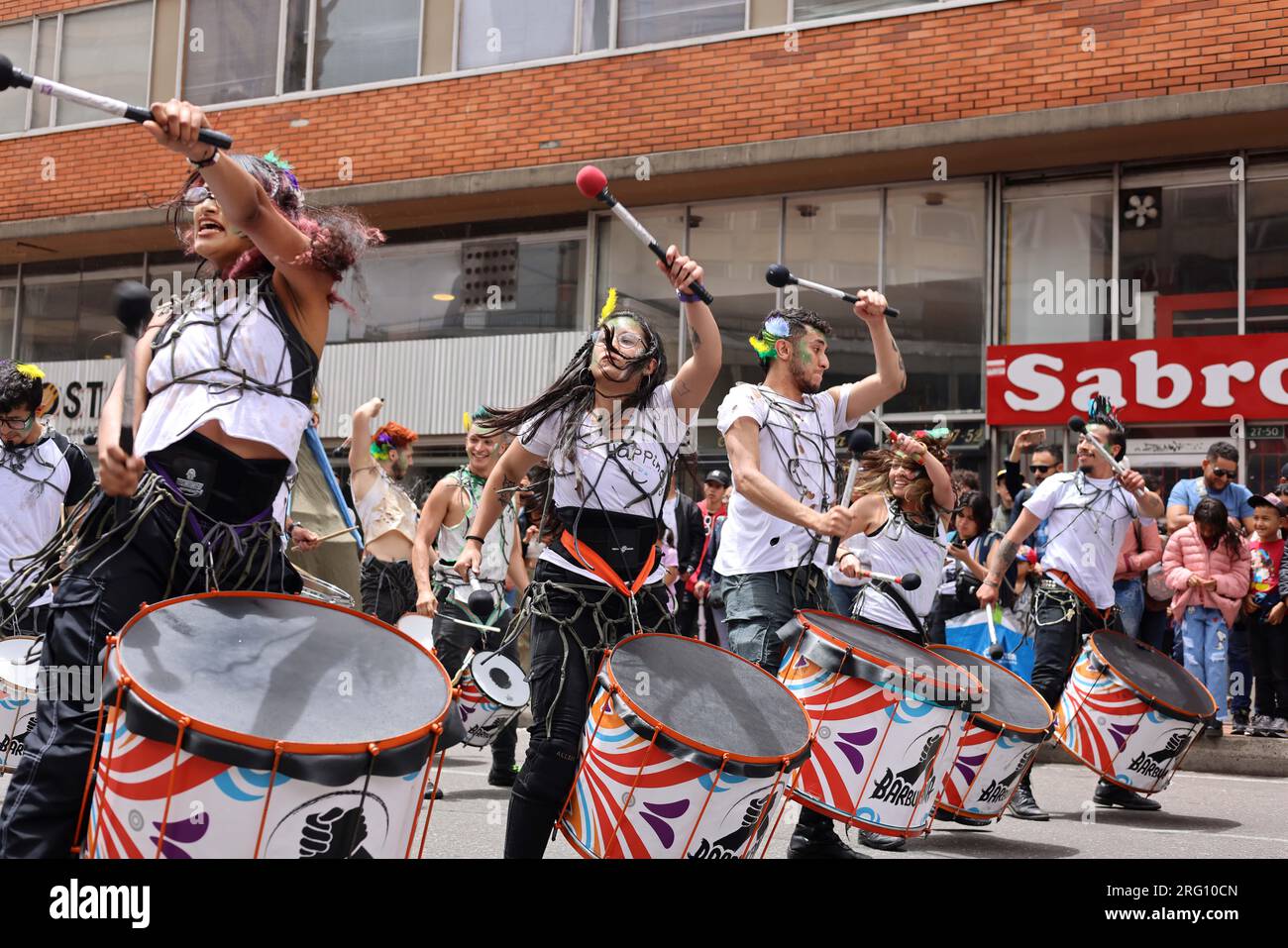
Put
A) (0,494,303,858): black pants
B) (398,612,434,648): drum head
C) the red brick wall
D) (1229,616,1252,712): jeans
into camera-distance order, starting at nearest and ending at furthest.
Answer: (0,494,303,858): black pants → (398,612,434,648): drum head → (1229,616,1252,712): jeans → the red brick wall

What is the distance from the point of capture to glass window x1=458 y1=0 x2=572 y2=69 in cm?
1630

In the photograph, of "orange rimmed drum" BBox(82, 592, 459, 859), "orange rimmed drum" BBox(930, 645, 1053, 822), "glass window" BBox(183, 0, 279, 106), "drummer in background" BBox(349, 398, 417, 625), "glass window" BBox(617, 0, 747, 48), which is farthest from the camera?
"glass window" BBox(183, 0, 279, 106)

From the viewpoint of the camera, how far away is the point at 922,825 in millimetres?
5391

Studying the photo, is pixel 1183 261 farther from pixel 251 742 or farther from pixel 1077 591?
pixel 251 742

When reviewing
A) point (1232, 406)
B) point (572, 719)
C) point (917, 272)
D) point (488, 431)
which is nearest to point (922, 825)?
point (572, 719)

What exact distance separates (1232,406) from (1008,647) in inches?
159

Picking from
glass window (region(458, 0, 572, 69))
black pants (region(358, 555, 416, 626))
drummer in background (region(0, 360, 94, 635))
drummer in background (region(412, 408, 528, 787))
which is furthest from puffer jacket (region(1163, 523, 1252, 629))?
glass window (region(458, 0, 572, 69))

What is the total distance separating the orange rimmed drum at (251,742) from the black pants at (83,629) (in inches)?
9.2

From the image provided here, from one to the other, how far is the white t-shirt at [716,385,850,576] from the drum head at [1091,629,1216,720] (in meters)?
2.24

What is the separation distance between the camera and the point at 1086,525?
781cm

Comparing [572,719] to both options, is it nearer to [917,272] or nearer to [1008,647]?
[1008,647]

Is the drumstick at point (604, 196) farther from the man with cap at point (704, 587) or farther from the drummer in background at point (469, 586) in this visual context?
the man with cap at point (704, 587)

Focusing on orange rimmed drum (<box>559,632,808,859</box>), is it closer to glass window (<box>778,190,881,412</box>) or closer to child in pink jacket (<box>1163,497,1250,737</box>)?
child in pink jacket (<box>1163,497,1250,737</box>)
